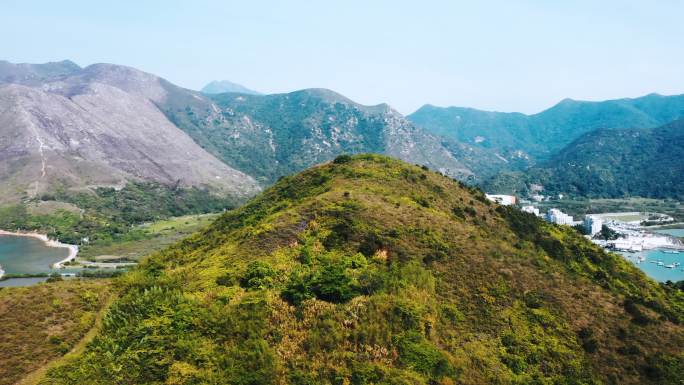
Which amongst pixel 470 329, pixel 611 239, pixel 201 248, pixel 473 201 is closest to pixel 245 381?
pixel 470 329

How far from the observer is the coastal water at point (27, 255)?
13788 cm

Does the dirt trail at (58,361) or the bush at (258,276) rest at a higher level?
the bush at (258,276)

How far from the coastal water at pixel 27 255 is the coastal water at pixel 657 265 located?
179427mm

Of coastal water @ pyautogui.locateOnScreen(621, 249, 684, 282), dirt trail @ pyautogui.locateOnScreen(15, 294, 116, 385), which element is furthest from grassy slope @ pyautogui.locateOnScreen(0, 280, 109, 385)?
coastal water @ pyautogui.locateOnScreen(621, 249, 684, 282)

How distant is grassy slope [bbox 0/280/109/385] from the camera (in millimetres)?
34969

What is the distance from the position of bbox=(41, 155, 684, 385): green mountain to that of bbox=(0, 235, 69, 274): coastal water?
102 m

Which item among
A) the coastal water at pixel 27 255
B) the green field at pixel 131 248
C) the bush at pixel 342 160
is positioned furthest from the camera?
the green field at pixel 131 248

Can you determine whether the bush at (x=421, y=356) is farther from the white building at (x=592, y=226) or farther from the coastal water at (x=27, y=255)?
the white building at (x=592, y=226)

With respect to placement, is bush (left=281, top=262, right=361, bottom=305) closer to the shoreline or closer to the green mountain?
the green mountain

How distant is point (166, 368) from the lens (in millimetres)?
29484

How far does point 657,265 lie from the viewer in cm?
15050

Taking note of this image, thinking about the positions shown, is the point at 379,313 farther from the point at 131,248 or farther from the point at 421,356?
the point at 131,248

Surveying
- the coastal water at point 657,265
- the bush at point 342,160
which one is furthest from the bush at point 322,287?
the coastal water at point 657,265

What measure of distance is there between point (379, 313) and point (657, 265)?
153189 mm
